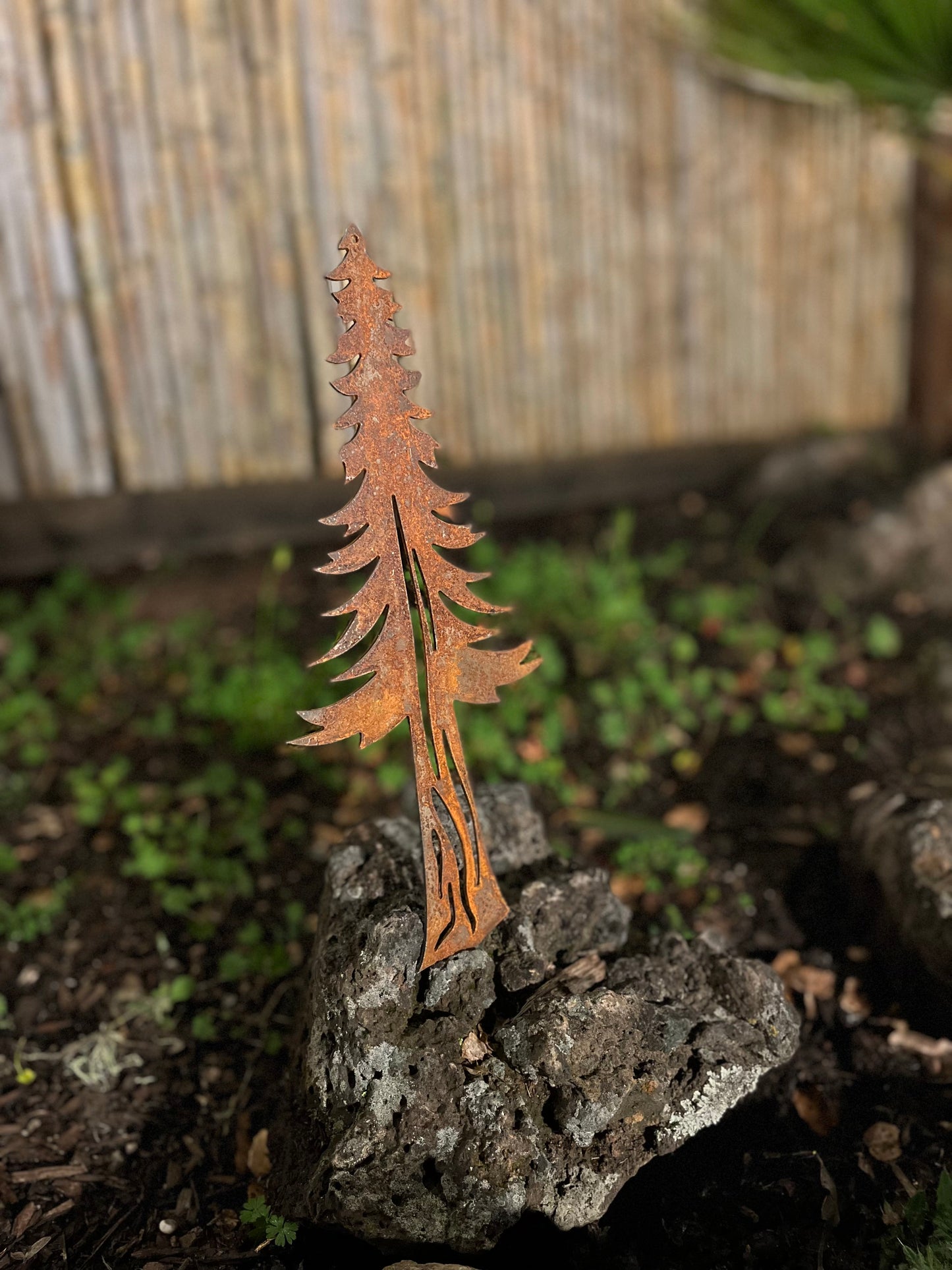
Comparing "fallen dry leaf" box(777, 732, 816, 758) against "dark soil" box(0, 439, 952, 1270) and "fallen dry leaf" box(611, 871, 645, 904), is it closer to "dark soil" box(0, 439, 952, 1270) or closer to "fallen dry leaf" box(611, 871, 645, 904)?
"dark soil" box(0, 439, 952, 1270)

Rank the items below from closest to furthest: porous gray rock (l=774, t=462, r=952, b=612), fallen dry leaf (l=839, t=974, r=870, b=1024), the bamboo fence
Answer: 1. fallen dry leaf (l=839, t=974, r=870, b=1024)
2. the bamboo fence
3. porous gray rock (l=774, t=462, r=952, b=612)

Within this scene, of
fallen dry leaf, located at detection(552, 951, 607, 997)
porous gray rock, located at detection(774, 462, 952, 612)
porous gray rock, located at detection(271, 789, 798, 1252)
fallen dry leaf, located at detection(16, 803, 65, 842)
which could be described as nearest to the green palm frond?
porous gray rock, located at detection(774, 462, 952, 612)

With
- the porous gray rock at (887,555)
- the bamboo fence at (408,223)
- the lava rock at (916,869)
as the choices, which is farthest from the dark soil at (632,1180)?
the bamboo fence at (408,223)

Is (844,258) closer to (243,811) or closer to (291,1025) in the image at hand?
(243,811)

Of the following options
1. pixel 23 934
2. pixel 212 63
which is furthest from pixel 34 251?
pixel 23 934

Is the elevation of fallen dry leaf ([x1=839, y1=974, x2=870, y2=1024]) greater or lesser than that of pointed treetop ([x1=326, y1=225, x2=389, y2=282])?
lesser

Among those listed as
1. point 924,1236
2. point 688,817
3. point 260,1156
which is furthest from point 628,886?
point 260,1156

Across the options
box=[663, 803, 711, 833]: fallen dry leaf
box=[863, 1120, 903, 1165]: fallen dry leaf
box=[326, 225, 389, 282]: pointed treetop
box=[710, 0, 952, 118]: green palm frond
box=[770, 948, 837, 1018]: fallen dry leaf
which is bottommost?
box=[863, 1120, 903, 1165]: fallen dry leaf
